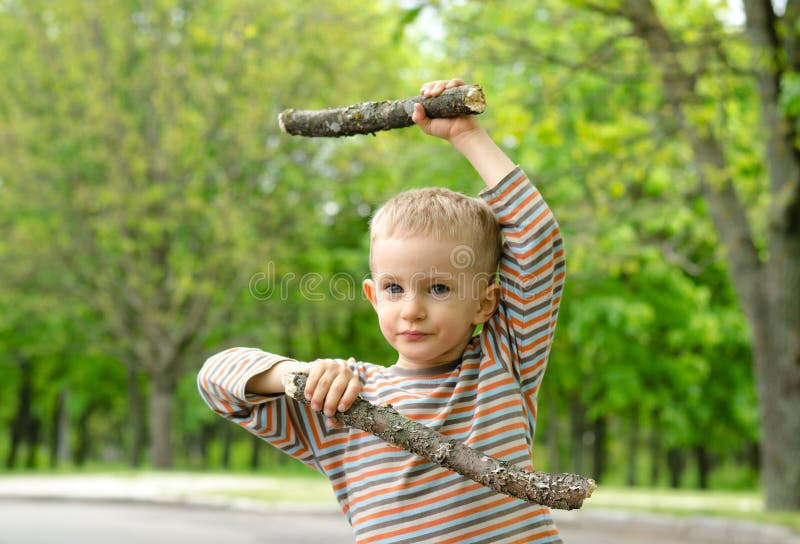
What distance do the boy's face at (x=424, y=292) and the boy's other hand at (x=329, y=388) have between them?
0.22 m

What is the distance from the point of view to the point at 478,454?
1.72m

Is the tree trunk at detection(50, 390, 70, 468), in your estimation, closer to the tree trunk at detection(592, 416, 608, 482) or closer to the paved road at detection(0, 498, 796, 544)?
the tree trunk at detection(592, 416, 608, 482)

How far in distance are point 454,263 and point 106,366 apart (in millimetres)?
23573

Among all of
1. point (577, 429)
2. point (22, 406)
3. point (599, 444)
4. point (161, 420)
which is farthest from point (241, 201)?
point (22, 406)

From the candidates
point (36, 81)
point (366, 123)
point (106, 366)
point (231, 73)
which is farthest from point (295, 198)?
point (366, 123)

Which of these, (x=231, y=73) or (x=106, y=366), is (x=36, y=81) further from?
(x=106, y=366)

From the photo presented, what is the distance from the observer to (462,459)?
5.68ft

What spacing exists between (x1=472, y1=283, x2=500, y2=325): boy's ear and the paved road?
244 inches

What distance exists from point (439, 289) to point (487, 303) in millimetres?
157

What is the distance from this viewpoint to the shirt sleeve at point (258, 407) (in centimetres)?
199

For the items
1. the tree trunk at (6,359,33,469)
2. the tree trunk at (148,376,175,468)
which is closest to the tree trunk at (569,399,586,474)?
the tree trunk at (148,376,175,468)

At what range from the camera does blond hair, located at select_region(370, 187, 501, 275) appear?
6.58 feet

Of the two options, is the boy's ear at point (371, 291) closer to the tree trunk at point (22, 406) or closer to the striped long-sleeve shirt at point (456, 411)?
the striped long-sleeve shirt at point (456, 411)

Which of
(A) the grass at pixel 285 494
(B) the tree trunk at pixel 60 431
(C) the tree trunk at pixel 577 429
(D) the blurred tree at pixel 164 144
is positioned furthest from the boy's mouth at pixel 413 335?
(B) the tree trunk at pixel 60 431
